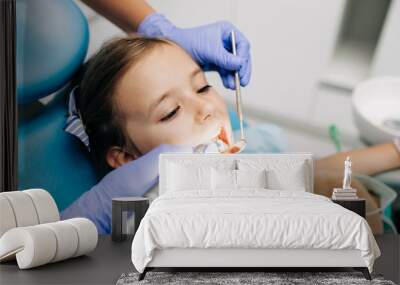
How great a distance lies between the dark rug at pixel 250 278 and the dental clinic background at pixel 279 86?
2.19 meters

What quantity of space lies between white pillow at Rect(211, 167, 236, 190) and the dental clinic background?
32.8 inches

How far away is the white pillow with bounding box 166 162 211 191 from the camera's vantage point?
6.06 metres

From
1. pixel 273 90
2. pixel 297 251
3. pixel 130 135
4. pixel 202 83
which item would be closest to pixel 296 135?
pixel 273 90

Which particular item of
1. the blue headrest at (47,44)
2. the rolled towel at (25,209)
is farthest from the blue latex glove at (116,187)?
the rolled towel at (25,209)

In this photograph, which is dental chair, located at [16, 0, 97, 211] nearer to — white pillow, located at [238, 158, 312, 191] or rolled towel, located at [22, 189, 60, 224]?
rolled towel, located at [22, 189, 60, 224]

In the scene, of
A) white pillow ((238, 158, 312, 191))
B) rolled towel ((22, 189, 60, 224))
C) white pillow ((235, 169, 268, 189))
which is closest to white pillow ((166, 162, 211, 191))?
white pillow ((235, 169, 268, 189))

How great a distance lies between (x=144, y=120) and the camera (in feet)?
21.7

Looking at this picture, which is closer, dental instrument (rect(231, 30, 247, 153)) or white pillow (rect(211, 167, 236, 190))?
white pillow (rect(211, 167, 236, 190))

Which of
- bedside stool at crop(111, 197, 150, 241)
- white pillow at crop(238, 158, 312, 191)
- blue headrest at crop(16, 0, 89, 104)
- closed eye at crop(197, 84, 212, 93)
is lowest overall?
bedside stool at crop(111, 197, 150, 241)

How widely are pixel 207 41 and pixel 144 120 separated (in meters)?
1.00

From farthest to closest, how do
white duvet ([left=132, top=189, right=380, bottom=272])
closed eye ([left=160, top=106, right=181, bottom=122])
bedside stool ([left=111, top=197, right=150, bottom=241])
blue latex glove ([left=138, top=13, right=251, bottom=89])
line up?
blue latex glove ([left=138, top=13, right=251, bottom=89])
closed eye ([left=160, top=106, right=181, bottom=122])
bedside stool ([left=111, top=197, right=150, bottom=241])
white duvet ([left=132, top=189, right=380, bottom=272])

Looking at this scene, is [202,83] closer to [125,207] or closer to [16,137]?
[125,207]

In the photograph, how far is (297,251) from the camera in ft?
14.9

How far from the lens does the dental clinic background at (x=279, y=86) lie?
263 inches
